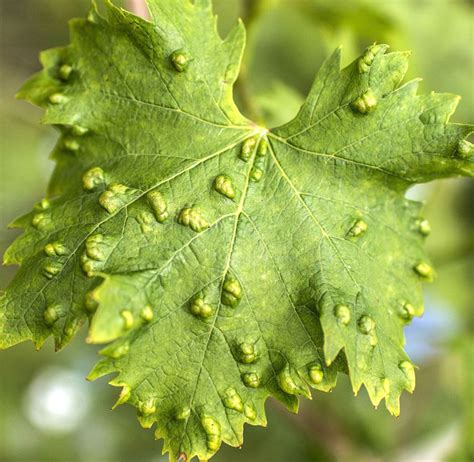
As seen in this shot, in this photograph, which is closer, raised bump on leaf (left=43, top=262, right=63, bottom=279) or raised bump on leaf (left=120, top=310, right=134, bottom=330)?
raised bump on leaf (left=120, top=310, right=134, bottom=330)

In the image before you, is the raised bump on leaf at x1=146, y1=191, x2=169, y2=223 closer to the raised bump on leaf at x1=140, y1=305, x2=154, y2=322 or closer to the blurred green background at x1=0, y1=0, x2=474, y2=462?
the raised bump on leaf at x1=140, y1=305, x2=154, y2=322

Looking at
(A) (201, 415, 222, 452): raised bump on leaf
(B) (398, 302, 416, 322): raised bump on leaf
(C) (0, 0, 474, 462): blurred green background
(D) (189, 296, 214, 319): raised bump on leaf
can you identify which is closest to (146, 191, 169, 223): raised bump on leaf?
(D) (189, 296, 214, 319): raised bump on leaf

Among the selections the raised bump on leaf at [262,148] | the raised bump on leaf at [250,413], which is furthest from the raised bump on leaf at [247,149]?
the raised bump on leaf at [250,413]

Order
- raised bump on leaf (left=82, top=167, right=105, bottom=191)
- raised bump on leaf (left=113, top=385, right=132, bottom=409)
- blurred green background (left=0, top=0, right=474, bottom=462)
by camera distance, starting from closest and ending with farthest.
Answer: raised bump on leaf (left=113, top=385, right=132, bottom=409) → raised bump on leaf (left=82, top=167, right=105, bottom=191) → blurred green background (left=0, top=0, right=474, bottom=462)

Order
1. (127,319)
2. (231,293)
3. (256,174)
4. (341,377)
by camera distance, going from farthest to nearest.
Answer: (341,377) < (256,174) < (231,293) < (127,319)

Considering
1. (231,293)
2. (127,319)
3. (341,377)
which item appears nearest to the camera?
(127,319)

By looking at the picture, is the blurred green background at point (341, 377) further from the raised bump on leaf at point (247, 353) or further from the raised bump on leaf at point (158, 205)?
the raised bump on leaf at point (247, 353)

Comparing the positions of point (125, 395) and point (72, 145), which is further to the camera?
point (72, 145)

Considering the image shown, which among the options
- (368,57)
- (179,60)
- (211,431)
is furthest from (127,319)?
(368,57)

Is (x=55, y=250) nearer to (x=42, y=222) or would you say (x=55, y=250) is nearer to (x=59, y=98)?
(x=42, y=222)
